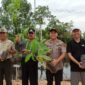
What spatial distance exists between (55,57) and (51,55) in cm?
10

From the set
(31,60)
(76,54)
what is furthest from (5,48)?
(76,54)

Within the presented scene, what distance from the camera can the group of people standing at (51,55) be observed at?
27.1 ft

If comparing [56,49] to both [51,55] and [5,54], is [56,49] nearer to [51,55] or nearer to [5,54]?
[51,55]

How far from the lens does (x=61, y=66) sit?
27.9ft

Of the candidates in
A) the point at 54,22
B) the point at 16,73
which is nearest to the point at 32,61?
the point at 16,73

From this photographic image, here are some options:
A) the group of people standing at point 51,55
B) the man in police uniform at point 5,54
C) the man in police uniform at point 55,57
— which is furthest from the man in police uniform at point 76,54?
the man in police uniform at point 5,54

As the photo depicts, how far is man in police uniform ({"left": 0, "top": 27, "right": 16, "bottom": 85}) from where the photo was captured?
8.63m

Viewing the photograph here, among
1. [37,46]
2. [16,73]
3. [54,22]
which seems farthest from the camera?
[54,22]

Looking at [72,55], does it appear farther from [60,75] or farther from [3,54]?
[3,54]

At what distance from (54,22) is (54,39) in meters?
20.8

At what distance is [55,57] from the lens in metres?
8.47

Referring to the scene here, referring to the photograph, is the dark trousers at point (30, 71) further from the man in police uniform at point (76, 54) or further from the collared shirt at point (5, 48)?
the man in police uniform at point (76, 54)

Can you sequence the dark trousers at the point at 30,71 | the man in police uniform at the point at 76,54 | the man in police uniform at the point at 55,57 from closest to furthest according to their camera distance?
the man in police uniform at the point at 76,54
the man in police uniform at the point at 55,57
the dark trousers at the point at 30,71

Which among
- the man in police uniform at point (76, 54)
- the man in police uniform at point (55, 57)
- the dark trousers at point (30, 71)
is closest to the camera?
the man in police uniform at point (76, 54)
